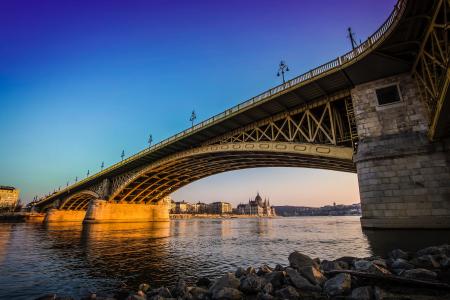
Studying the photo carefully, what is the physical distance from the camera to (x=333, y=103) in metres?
22.6

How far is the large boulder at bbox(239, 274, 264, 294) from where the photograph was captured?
521 centimetres

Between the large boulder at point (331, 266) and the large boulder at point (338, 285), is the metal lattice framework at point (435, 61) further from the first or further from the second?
the large boulder at point (338, 285)

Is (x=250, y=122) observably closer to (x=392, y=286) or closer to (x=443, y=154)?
(x=443, y=154)

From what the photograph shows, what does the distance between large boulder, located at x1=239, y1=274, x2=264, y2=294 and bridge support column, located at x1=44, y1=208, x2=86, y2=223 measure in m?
79.6

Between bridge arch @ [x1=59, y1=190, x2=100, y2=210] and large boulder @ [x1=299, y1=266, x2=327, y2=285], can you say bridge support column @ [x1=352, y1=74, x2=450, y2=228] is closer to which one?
large boulder @ [x1=299, y1=266, x2=327, y2=285]

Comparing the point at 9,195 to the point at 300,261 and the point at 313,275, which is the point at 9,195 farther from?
the point at 313,275

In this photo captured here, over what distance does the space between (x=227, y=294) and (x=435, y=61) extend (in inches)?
582

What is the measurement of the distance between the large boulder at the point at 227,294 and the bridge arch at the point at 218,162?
17904 mm

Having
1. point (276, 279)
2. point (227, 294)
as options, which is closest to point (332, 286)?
point (276, 279)

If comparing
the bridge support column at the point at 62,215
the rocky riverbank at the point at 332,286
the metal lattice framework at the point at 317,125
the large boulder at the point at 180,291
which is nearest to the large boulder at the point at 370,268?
the rocky riverbank at the point at 332,286

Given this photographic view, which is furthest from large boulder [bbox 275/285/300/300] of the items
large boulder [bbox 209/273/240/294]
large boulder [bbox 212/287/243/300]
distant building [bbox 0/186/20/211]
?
distant building [bbox 0/186/20/211]

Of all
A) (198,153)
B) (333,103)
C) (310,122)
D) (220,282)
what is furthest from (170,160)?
(220,282)

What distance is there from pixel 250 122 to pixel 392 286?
25471 millimetres

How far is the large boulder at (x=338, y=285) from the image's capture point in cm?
477
